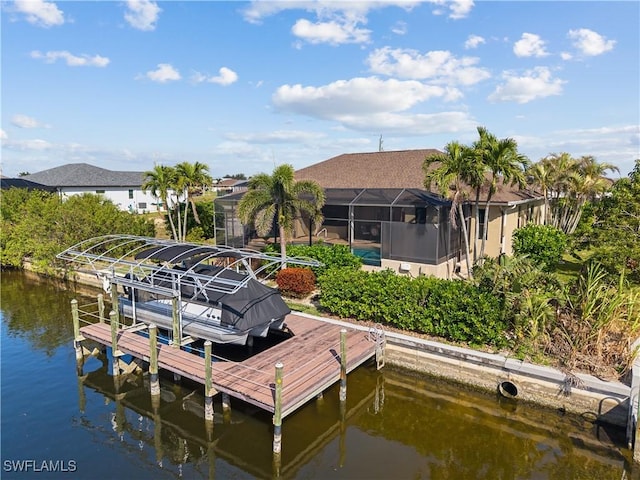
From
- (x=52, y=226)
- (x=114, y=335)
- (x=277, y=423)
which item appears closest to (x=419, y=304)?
(x=277, y=423)

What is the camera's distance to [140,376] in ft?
37.3

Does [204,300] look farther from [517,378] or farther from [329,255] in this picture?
[517,378]

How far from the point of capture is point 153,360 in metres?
9.94

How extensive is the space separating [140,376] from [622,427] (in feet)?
38.3

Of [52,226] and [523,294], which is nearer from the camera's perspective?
[523,294]

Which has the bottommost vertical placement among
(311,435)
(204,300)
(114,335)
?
(311,435)

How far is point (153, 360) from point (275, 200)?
806 centimetres

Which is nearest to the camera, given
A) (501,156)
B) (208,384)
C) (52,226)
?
(208,384)

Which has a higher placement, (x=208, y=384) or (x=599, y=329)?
(x=599, y=329)

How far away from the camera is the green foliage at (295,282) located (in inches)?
580

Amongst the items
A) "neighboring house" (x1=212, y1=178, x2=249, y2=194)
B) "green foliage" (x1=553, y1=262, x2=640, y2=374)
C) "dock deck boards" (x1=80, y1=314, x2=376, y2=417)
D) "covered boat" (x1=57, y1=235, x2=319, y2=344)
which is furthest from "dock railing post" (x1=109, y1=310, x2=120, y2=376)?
"green foliage" (x1=553, y1=262, x2=640, y2=374)

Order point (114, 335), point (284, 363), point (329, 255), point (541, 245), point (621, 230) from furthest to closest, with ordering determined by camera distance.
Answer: point (541, 245)
point (329, 255)
point (621, 230)
point (114, 335)
point (284, 363)

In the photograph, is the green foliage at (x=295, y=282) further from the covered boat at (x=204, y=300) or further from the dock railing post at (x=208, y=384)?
the dock railing post at (x=208, y=384)

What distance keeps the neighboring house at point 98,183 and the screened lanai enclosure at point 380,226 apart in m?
23.0
